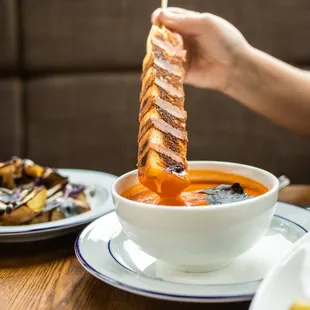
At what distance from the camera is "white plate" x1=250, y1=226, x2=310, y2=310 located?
51 cm

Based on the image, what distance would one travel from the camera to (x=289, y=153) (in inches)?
78.1

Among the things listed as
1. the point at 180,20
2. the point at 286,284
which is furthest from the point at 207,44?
the point at 286,284

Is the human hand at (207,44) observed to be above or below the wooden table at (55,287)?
above

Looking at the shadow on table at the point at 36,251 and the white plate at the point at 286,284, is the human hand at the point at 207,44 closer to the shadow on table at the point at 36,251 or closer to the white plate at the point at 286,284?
the shadow on table at the point at 36,251

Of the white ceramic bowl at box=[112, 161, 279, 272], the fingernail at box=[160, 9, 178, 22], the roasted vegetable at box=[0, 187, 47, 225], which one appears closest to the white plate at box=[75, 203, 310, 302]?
the white ceramic bowl at box=[112, 161, 279, 272]

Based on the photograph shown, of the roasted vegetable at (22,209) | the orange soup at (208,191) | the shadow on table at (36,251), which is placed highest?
the orange soup at (208,191)

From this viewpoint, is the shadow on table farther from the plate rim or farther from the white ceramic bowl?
the white ceramic bowl

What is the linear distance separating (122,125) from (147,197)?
129 cm

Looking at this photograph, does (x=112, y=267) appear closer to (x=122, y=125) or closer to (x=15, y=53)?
(x=122, y=125)

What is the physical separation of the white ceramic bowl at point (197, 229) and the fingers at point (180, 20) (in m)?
0.71

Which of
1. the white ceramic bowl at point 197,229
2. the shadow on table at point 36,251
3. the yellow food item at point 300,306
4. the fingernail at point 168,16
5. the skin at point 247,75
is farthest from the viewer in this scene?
the skin at point 247,75

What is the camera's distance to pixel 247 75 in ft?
4.72

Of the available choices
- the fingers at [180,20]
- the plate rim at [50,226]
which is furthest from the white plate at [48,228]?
the fingers at [180,20]

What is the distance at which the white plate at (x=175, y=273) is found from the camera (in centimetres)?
59
